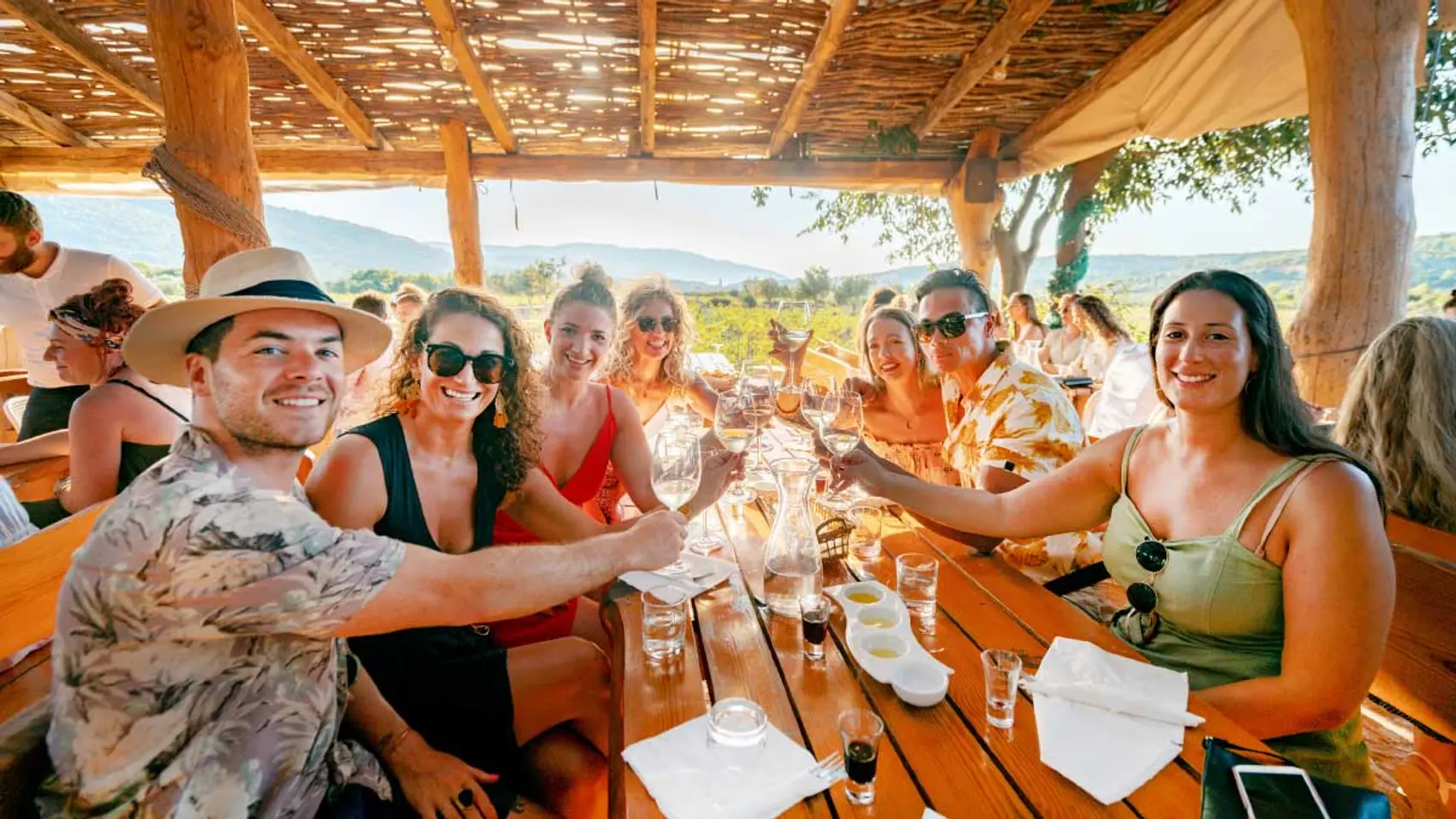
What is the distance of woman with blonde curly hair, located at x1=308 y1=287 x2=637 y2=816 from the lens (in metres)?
→ 1.78

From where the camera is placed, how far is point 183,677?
3.75 feet

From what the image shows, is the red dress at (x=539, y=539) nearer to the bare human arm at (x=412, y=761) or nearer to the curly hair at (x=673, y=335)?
the bare human arm at (x=412, y=761)

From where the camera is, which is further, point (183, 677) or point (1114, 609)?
point (1114, 609)

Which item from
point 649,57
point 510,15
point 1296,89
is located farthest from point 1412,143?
point 510,15

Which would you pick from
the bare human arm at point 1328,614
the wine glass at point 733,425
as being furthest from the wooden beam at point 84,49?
the bare human arm at point 1328,614

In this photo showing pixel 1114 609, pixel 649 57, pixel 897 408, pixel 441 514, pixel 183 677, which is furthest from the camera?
pixel 649 57

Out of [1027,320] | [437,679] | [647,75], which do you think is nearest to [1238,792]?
[437,679]

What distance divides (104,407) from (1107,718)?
3657 mm

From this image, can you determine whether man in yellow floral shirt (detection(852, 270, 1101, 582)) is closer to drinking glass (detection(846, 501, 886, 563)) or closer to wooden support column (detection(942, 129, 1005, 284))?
drinking glass (detection(846, 501, 886, 563))

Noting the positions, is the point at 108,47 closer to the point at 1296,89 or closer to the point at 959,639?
the point at 959,639

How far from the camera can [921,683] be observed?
128cm

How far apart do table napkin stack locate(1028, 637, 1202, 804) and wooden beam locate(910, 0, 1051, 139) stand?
347 centimetres

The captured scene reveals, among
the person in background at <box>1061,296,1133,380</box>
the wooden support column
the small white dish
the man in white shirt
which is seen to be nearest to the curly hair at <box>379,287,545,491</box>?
the small white dish

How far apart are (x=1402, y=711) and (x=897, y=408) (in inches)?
91.0
